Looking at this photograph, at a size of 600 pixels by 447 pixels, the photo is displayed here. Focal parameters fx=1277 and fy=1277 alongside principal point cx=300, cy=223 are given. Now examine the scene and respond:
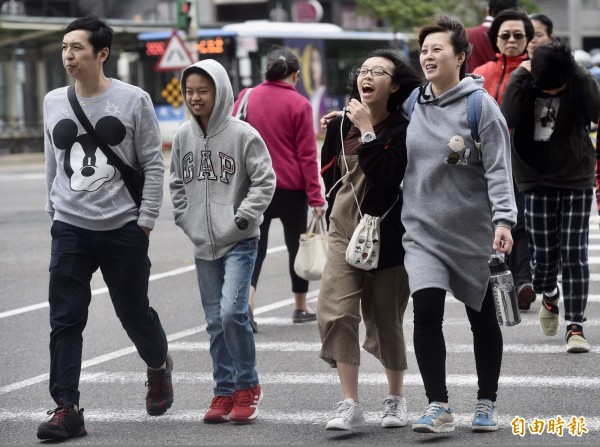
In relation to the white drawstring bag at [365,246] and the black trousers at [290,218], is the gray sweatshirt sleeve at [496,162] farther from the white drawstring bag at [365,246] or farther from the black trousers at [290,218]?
the black trousers at [290,218]

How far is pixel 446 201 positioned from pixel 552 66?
2.05 metres

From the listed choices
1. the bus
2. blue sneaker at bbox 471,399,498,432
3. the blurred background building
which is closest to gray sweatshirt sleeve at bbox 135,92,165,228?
blue sneaker at bbox 471,399,498,432

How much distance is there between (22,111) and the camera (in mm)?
36250

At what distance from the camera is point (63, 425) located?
5941 mm

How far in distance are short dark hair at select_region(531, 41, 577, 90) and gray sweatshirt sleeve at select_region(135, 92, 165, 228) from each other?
2.43m

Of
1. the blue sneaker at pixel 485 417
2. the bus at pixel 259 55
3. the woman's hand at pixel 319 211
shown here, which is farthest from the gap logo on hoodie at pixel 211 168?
the bus at pixel 259 55

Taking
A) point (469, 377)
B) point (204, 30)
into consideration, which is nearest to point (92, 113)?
point (469, 377)

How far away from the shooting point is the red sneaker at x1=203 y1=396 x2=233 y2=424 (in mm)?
6297

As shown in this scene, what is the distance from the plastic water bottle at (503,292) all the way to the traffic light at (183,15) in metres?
21.1

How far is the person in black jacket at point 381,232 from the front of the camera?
588cm

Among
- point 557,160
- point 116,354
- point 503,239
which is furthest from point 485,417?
point 116,354

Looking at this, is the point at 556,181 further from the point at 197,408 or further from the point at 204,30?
the point at 204,30

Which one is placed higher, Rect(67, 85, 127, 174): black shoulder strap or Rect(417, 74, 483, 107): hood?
Rect(417, 74, 483, 107): hood

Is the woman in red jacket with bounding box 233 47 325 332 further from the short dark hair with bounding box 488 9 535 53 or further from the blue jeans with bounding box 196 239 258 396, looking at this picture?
the blue jeans with bounding box 196 239 258 396
